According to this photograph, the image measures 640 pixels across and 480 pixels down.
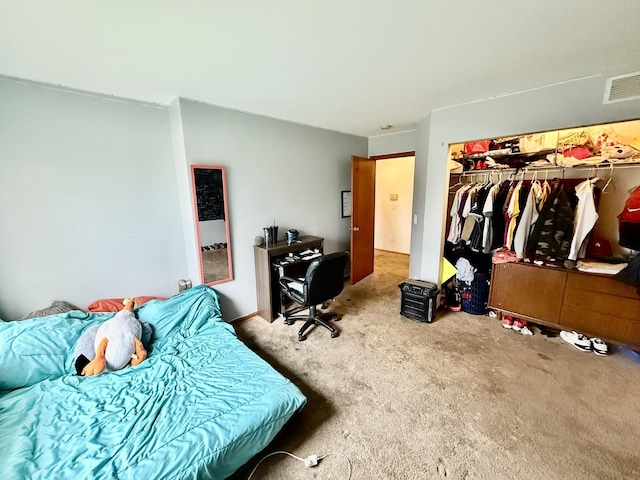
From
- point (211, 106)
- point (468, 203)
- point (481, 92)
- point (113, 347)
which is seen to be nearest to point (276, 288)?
point (113, 347)

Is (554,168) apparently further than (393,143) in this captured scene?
No

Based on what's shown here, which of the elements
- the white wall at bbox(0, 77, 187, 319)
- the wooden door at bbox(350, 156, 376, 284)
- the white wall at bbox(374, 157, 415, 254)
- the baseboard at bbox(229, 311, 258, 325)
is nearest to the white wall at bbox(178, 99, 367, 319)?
the baseboard at bbox(229, 311, 258, 325)

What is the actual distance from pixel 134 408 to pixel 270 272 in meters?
1.64

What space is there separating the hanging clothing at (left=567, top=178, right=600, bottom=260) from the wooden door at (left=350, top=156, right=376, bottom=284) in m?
2.43

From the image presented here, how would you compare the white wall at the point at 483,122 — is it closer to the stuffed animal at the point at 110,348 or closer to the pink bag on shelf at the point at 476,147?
the pink bag on shelf at the point at 476,147

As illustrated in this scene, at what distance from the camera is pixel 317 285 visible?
8.36ft

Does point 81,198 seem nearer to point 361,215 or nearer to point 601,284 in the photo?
point 361,215

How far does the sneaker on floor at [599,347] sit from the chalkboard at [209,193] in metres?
3.86

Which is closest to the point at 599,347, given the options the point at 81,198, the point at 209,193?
the point at 209,193

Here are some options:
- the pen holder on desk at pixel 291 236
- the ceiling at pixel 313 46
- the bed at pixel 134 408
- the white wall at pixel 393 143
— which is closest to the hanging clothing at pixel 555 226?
the ceiling at pixel 313 46

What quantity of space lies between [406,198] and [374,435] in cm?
474

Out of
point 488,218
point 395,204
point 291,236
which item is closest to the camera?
point 488,218

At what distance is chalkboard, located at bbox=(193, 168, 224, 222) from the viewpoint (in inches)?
99.4

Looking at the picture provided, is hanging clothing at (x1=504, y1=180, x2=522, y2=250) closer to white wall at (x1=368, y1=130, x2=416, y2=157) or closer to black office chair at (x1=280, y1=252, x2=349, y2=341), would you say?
white wall at (x1=368, y1=130, x2=416, y2=157)
